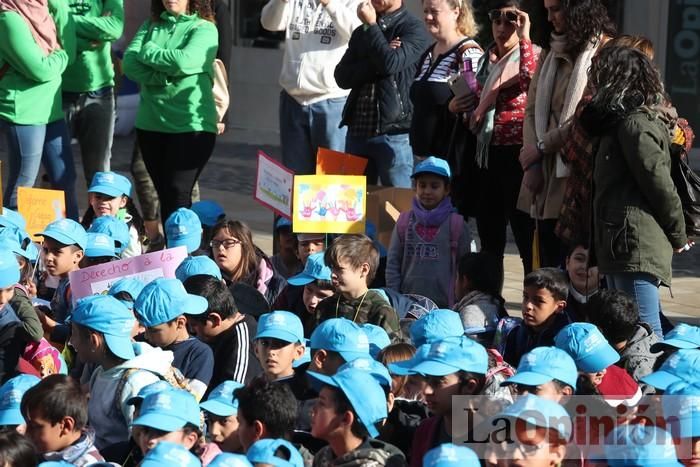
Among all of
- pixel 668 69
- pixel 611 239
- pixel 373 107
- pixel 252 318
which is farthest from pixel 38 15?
pixel 668 69

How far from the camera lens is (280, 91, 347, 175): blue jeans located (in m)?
9.30

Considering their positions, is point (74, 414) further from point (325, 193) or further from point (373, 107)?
point (373, 107)

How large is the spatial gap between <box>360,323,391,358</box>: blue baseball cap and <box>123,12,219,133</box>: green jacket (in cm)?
327

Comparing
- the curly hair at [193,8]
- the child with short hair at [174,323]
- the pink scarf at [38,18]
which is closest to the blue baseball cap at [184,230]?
the curly hair at [193,8]

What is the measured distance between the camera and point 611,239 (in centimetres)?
661

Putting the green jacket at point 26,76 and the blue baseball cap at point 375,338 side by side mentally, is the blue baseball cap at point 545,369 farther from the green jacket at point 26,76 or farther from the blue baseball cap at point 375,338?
the green jacket at point 26,76

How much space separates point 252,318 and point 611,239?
1.75 meters

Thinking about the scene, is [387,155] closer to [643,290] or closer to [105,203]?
[105,203]

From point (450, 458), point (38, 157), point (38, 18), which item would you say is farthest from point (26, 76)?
point (450, 458)

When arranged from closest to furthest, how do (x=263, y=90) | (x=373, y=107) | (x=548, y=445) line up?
(x=548, y=445) < (x=373, y=107) < (x=263, y=90)

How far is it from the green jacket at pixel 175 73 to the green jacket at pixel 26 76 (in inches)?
19.4

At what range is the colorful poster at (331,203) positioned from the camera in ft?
26.6

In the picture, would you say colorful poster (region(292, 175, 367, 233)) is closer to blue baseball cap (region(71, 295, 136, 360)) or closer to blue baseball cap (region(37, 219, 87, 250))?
blue baseball cap (region(37, 219, 87, 250))

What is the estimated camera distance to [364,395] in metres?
4.95
